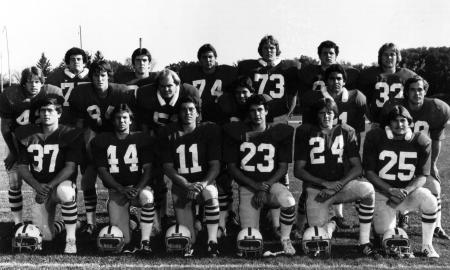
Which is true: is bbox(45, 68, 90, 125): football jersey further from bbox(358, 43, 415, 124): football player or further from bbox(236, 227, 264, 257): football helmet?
bbox(358, 43, 415, 124): football player

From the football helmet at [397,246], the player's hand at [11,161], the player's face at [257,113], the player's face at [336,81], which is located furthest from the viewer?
the player's hand at [11,161]

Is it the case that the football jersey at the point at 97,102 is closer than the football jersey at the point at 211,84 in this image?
Yes

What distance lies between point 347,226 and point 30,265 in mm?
3575

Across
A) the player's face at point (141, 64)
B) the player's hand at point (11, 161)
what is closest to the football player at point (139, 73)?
the player's face at point (141, 64)

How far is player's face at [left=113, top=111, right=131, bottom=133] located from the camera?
16.6ft

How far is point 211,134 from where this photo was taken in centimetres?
517

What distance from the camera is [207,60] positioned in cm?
588

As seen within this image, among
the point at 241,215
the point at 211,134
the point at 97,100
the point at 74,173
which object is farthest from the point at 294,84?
the point at 74,173

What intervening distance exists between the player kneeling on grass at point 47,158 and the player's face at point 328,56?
300 cm

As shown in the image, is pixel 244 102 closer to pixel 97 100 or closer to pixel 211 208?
pixel 211 208

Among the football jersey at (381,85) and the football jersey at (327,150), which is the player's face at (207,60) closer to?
the football jersey at (327,150)

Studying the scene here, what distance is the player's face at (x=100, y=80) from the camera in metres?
5.43

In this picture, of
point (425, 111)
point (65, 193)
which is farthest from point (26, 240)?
point (425, 111)

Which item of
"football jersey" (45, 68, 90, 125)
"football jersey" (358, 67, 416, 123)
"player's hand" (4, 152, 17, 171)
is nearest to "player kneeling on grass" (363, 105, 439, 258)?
"football jersey" (358, 67, 416, 123)
